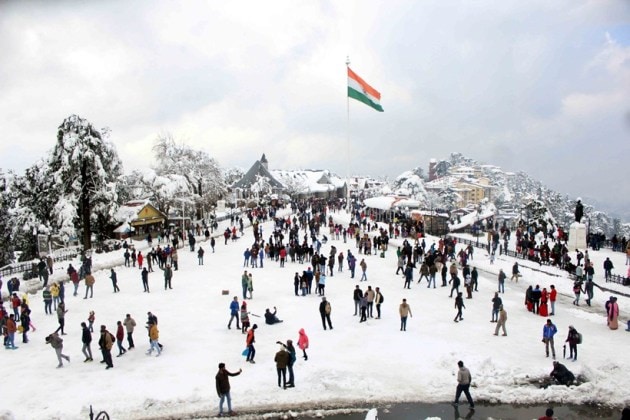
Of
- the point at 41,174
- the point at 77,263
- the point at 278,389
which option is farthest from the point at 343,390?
the point at 41,174

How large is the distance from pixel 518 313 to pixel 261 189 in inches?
2661

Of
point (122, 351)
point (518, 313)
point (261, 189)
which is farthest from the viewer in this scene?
point (261, 189)

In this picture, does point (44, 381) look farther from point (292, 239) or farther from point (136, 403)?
point (292, 239)

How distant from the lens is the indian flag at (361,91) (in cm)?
4391

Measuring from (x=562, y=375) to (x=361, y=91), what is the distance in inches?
1408

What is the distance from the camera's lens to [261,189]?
82.8m

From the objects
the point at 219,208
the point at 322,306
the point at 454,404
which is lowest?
the point at 454,404

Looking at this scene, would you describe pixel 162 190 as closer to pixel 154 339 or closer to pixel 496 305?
pixel 154 339

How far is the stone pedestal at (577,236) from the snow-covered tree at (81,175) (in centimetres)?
3007

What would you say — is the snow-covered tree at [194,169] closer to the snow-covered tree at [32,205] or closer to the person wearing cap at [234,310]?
the snow-covered tree at [32,205]

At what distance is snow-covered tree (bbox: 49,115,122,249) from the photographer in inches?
1298

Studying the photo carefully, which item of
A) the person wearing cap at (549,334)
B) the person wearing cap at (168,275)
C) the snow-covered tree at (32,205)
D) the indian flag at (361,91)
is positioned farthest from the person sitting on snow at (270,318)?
the indian flag at (361,91)

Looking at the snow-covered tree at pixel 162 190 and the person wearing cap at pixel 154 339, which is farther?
the snow-covered tree at pixel 162 190

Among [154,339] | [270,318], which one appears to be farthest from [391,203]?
[154,339]
